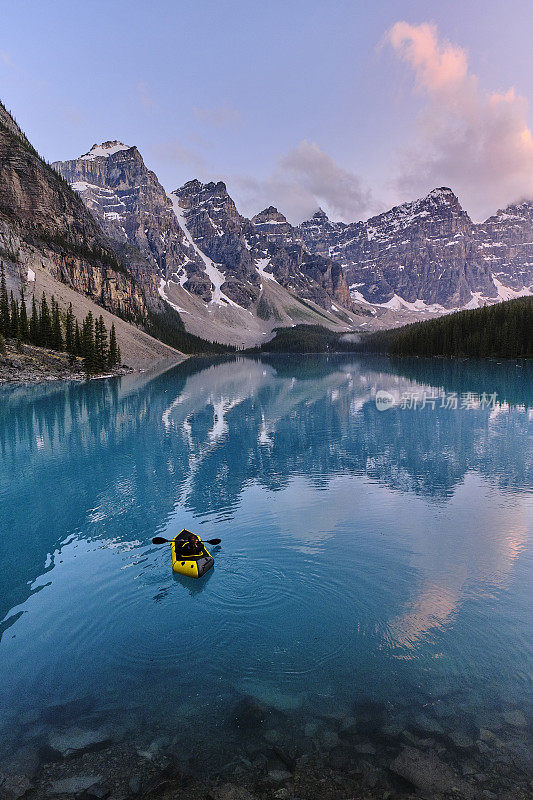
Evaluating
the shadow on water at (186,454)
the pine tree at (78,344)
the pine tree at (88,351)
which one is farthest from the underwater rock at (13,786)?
the pine tree at (78,344)

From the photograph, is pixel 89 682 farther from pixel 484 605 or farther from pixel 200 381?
pixel 200 381

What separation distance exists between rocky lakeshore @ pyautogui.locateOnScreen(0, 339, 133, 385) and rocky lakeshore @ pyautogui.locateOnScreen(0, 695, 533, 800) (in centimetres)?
8966

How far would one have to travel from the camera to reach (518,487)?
2911 centimetres

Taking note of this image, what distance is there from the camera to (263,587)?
1675 centimetres

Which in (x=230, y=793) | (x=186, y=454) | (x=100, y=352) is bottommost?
(x=186, y=454)

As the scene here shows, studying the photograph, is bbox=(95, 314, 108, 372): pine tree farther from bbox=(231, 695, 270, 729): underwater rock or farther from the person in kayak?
bbox=(231, 695, 270, 729): underwater rock

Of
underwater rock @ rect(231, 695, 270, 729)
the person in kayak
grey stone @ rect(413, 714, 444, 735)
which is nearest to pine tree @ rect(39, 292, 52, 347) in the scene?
the person in kayak

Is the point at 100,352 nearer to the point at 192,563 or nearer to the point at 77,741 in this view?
the point at 192,563

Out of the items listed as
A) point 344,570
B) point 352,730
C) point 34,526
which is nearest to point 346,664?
point 352,730

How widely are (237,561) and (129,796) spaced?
10781mm

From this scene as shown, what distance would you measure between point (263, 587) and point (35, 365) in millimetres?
95655

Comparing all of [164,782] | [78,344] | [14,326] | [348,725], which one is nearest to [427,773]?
[348,725]

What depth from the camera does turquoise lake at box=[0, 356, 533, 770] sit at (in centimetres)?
1090

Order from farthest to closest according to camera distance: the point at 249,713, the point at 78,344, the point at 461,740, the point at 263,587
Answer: the point at 78,344, the point at 263,587, the point at 249,713, the point at 461,740
